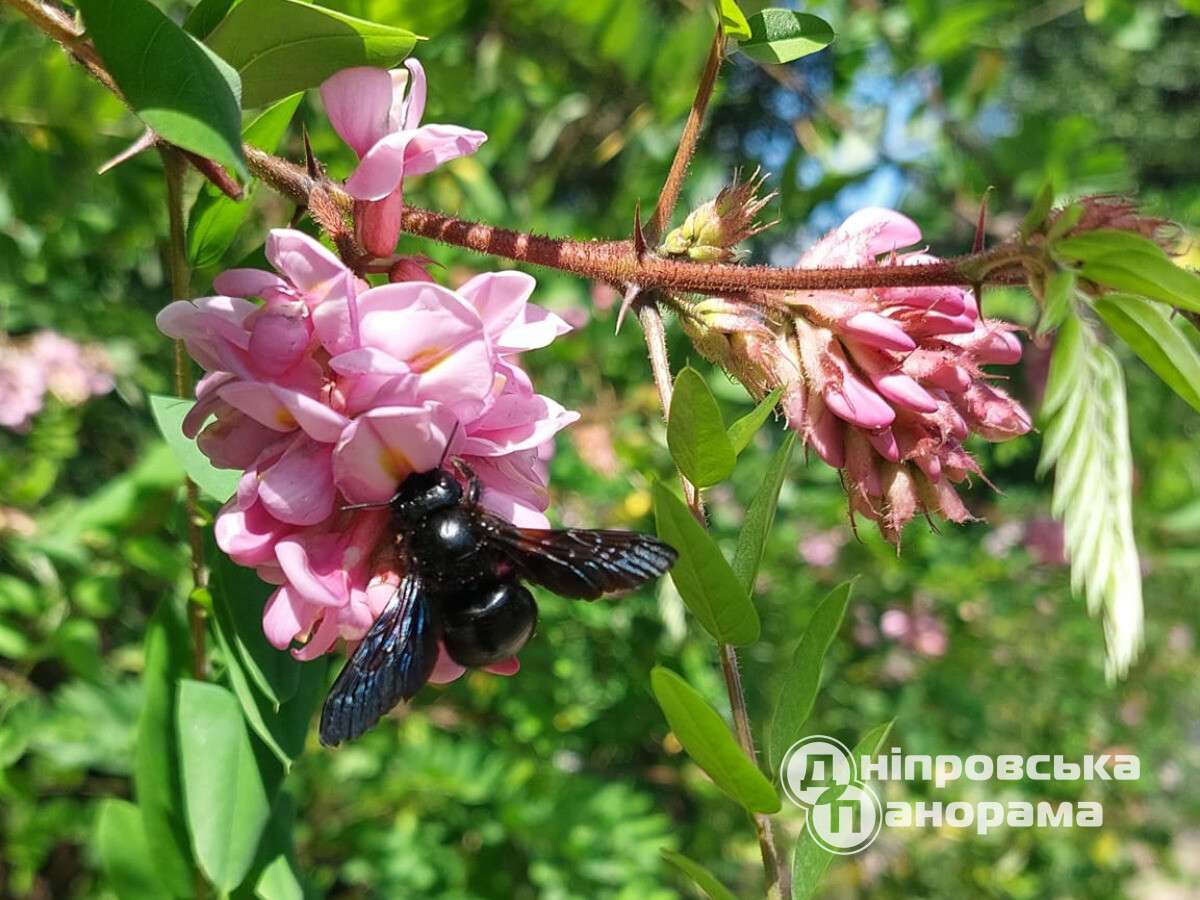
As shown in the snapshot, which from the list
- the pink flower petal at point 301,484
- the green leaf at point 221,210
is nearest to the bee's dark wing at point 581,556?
the pink flower petal at point 301,484

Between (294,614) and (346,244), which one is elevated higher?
(346,244)

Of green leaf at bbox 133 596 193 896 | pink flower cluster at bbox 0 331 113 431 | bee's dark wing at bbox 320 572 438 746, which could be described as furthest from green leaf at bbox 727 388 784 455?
pink flower cluster at bbox 0 331 113 431

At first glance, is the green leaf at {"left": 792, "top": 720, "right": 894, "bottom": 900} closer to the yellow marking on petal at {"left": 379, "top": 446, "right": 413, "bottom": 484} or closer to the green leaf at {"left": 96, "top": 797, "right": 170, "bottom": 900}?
the yellow marking on petal at {"left": 379, "top": 446, "right": 413, "bottom": 484}

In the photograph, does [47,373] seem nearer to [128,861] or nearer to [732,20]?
[128,861]

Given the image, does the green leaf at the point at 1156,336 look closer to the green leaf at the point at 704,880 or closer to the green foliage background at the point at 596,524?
the green leaf at the point at 704,880

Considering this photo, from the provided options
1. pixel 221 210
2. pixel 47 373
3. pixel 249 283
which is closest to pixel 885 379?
pixel 249 283

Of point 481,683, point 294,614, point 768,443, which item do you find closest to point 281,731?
point 294,614

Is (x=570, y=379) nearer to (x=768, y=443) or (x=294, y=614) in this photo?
(x=768, y=443)
